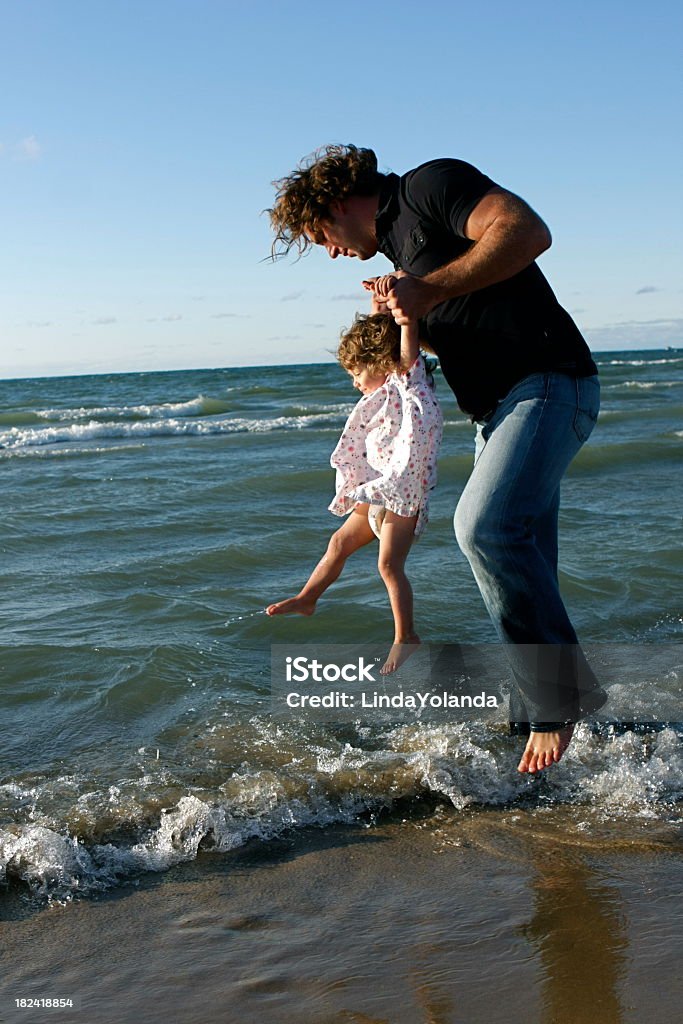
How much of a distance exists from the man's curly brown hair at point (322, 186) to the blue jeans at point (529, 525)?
0.88m

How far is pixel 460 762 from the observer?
4047mm

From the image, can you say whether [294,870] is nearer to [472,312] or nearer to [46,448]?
[472,312]

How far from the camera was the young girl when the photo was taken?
454 cm

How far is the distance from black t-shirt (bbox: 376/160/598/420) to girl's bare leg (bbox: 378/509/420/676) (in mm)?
1071

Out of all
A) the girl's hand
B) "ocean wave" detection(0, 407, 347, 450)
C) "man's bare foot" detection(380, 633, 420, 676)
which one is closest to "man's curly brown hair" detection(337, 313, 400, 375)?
the girl's hand

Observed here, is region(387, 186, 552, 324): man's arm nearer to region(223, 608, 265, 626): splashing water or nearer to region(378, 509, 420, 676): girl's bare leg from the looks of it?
region(378, 509, 420, 676): girl's bare leg

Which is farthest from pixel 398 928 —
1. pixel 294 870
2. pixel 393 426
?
pixel 393 426

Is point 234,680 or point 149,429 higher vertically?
point 149,429

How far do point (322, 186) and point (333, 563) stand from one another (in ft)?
5.72

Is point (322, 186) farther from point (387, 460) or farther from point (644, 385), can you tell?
point (644, 385)

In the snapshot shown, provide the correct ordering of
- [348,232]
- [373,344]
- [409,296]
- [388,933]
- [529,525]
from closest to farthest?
1. [388,933]
2. [409,296]
3. [529,525]
4. [348,232]
5. [373,344]

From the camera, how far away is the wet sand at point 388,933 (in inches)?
102

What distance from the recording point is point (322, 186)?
366 centimetres

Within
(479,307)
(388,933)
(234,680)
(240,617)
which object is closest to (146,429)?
(240,617)
